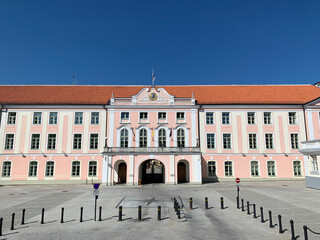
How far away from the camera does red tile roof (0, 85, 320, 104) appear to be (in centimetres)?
3151

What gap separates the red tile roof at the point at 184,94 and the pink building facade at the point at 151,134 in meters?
0.43

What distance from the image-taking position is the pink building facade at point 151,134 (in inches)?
1149

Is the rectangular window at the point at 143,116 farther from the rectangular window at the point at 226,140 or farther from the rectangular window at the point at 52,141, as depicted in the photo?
the rectangular window at the point at 52,141

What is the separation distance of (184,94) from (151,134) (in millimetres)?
8898

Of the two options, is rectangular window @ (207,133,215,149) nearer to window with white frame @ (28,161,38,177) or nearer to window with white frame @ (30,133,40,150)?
window with white frame @ (30,133,40,150)

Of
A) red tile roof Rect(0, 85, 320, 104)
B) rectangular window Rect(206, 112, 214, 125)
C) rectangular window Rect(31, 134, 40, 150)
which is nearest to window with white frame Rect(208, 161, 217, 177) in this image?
rectangular window Rect(206, 112, 214, 125)

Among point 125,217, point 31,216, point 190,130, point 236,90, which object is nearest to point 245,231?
point 125,217

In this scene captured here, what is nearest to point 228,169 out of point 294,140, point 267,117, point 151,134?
point 267,117

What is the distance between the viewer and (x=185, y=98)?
101ft

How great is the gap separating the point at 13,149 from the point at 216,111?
28200 mm

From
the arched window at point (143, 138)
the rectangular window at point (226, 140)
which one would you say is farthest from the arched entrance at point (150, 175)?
the rectangular window at point (226, 140)

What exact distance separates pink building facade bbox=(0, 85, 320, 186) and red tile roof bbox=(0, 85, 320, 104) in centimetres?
43

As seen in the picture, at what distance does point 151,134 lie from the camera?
29656 mm

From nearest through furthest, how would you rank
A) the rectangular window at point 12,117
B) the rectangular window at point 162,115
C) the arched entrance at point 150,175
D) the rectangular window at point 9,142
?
the rectangular window at point 9,142 → the rectangular window at point 12,117 → the arched entrance at point 150,175 → the rectangular window at point 162,115
